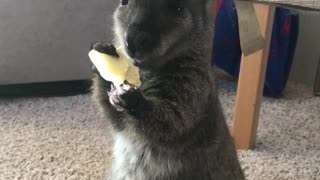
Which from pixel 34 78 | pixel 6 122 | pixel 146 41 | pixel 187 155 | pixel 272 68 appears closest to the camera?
pixel 146 41

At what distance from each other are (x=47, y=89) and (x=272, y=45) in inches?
31.6

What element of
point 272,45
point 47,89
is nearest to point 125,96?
point 47,89

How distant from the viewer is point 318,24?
6.98 ft

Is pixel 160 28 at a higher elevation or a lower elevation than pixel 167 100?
higher

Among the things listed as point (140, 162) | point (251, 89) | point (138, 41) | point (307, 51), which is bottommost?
point (307, 51)

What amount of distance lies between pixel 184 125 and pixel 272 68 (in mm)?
1118

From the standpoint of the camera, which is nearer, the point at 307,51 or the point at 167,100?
the point at 167,100

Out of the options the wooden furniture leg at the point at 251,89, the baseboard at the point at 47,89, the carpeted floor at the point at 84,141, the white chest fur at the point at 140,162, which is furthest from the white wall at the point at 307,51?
the white chest fur at the point at 140,162

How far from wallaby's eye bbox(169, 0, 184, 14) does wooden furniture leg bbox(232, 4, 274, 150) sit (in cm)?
60

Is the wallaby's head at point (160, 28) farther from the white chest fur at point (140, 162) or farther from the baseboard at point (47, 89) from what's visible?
the baseboard at point (47, 89)

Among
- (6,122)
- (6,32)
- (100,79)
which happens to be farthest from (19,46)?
(100,79)

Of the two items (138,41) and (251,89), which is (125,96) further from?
(251,89)

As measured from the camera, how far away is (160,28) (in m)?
0.89

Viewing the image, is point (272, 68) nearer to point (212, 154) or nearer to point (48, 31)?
point (48, 31)
